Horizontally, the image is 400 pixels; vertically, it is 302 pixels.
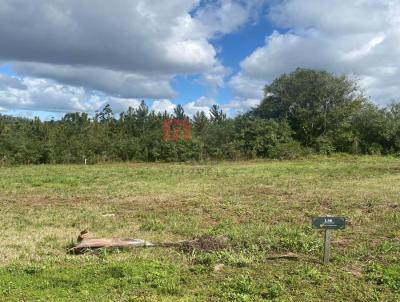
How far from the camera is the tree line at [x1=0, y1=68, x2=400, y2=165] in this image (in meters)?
33.4

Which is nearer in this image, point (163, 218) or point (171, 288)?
point (171, 288)

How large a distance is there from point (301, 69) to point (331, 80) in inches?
96.5

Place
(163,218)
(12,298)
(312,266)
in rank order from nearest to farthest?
(12,298)
(312,266)
(163,218)

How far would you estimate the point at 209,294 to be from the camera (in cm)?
516

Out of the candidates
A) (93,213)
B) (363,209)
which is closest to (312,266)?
(363,209)

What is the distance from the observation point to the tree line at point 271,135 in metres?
33.4

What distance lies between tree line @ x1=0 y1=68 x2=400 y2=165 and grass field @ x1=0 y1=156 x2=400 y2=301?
1760 cm

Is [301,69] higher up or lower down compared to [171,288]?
higher up

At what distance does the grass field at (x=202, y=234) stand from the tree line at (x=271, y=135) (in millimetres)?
17601

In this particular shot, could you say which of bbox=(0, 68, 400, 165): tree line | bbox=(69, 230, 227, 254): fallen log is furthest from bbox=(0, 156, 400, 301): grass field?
bbox=(0, 68, 400, 165): tree line

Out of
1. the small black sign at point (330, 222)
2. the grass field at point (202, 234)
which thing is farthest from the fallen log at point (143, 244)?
the small black sign at point (330, 222)

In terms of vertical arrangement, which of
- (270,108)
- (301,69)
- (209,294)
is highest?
(301,69)

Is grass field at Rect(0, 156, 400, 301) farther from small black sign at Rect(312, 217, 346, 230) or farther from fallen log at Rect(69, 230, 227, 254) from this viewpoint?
small black sign at Rect(312, 217, 346, 230)

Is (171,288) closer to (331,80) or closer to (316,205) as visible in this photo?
(316,205)
